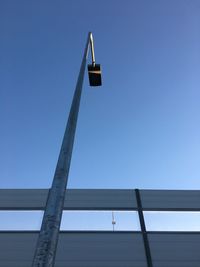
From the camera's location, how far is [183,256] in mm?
10281

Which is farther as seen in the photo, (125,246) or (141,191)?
(141,191)

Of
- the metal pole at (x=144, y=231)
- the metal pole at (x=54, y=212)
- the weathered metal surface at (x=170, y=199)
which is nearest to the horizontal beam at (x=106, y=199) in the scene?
the weathered metal surface at (x=170, y=199)

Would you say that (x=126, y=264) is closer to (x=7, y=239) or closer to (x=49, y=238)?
(x=7, y=239)

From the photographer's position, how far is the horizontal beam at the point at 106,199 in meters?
12.2

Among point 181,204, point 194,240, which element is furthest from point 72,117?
point 181,204

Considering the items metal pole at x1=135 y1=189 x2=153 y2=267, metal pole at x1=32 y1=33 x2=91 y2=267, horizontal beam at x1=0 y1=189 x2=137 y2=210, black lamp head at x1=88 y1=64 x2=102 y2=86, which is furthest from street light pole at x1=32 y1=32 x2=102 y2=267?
horizontal beam at x1=0 y1=189 x2=137 y2=210

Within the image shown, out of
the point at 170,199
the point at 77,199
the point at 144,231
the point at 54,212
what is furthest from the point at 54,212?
the point at 170,199

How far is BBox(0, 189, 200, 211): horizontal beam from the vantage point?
39.9ft

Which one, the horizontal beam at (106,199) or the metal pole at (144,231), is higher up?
the horizontal beam at (106,199)

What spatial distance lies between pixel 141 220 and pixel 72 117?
812 centimetres

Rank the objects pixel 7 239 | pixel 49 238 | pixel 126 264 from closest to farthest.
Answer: pixel 49 238
pixel 126 264
pixel 7 239

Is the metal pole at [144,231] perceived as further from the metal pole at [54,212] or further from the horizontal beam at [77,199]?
the metal pole at [54,212]

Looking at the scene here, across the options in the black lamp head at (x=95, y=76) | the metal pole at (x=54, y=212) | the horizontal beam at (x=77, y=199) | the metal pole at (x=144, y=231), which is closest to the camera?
the metal pole at (x=54, y=212)

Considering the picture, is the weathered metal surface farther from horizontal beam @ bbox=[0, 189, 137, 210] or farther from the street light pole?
the street light pole
